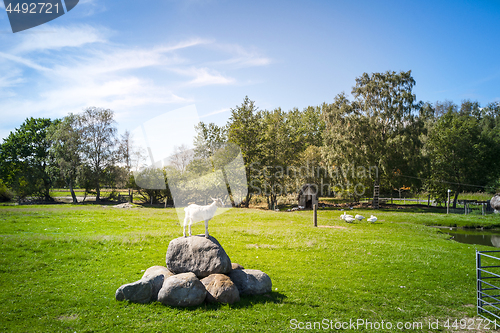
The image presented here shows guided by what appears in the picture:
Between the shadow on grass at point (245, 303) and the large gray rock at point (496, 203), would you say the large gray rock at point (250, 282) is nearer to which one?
the shadow on grass at point (245, 303)

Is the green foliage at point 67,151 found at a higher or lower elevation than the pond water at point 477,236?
higher

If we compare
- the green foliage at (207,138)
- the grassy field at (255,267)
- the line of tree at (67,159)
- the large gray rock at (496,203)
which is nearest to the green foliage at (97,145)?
the line of tree at (67,159)

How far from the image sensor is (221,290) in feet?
29.8

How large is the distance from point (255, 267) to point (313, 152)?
1743 inches

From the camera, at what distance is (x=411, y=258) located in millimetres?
15523

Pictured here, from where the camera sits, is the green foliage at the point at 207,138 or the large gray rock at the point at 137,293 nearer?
the large gray rock at the point at 137,293

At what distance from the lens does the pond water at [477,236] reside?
2342 cm

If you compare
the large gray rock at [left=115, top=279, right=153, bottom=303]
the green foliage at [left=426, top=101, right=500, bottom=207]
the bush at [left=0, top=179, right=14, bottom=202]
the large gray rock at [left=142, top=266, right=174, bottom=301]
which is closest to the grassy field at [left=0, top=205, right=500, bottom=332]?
the large gray rock at [left=115, top=279, right=153, bottom=303]

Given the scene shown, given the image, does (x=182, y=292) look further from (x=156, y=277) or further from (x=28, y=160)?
(x=28, y=160)

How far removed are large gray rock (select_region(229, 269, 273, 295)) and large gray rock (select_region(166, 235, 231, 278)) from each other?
0.39 m

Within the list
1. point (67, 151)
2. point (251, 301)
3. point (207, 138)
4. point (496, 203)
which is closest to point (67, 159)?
point (67, 151)

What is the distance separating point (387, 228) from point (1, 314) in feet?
88.5

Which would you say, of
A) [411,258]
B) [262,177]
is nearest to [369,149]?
[262,177]

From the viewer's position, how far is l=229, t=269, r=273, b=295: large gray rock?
32.1 ft
